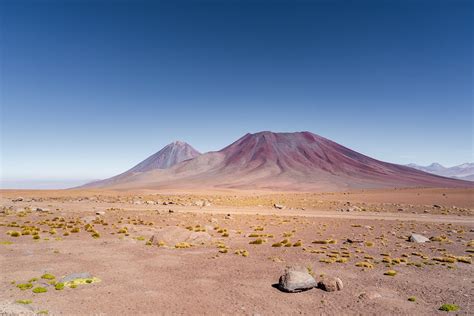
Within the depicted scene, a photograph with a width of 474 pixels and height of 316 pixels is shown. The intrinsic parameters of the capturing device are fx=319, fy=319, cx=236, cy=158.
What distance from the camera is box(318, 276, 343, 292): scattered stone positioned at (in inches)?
522

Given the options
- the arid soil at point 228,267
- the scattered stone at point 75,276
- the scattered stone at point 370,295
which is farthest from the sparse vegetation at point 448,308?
the scattered stone at point 75,276

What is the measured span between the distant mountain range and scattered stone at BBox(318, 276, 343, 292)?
10830 cm

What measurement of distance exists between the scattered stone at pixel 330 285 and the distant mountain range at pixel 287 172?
108 m

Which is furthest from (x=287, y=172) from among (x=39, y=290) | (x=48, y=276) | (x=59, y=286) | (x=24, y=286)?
(x=39, y=290)

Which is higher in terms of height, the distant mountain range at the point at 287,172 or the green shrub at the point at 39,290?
the distant mountain range at the point at 287,172

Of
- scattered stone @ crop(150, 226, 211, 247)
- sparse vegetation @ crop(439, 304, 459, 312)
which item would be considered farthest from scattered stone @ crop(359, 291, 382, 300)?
scattered stone @ crop(150, 226, 211, 247)

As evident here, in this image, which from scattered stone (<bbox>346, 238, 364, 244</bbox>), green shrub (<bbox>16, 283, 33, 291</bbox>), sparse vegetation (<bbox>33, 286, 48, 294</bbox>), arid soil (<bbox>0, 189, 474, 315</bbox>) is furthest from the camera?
scattered stone (<bbox>346, 238, 364, 244</bbox>)

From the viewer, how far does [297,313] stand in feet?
37.1

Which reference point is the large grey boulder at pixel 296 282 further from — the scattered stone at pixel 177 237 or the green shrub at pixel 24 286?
the green shrub at pixel 24 286

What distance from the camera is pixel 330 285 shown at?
43.7ft

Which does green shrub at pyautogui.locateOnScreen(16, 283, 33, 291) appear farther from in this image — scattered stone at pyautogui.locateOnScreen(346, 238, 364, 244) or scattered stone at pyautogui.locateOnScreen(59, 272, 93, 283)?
scattered stone at pyautogui.locateOnScreen(346, 238, 364, 244)

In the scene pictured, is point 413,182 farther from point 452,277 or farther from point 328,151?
point 452,277

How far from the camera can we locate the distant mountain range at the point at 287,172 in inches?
5221

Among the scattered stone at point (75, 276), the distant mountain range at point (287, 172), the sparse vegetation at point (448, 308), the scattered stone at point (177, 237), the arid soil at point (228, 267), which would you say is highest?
the distant mountain range at point (287, 172)
